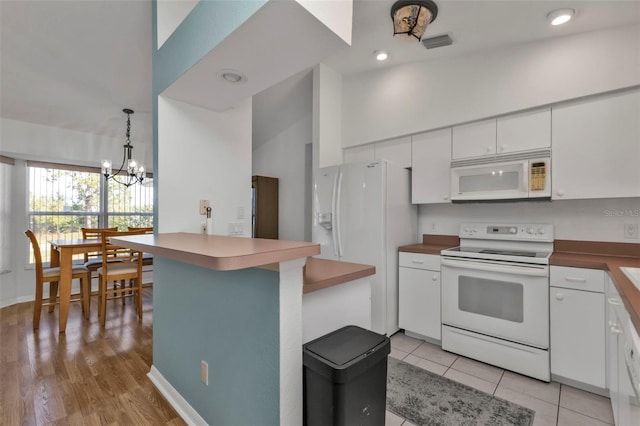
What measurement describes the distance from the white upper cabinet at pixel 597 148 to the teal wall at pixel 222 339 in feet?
7.87

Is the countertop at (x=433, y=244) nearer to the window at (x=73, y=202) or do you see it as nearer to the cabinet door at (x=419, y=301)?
the cabinet door at (x=419, y=301)

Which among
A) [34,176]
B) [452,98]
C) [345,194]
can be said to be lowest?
[345,194]

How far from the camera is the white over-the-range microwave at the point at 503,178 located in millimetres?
2273

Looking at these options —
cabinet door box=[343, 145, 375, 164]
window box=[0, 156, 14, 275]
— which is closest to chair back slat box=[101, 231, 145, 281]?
window box=[0, 156, 14, 275]

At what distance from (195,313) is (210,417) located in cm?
55

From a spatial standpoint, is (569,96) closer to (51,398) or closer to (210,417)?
(210,417)

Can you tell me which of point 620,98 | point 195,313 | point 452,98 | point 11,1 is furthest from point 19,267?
point 620,98

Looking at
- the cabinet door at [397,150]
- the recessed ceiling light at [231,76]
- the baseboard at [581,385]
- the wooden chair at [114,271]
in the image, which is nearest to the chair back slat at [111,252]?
the wooden chair at [114,271]

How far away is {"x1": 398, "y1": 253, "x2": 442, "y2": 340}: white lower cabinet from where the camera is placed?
2615 millimetres

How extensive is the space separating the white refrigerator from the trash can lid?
1489mm

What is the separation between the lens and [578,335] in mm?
1930

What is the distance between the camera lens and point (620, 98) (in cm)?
201

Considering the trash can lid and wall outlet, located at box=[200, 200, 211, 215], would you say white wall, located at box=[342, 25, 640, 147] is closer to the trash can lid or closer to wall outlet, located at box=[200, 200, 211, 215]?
wall outlet, located at box=[200, 200, 211, 215]

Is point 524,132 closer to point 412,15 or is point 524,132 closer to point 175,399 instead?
point 412,15
